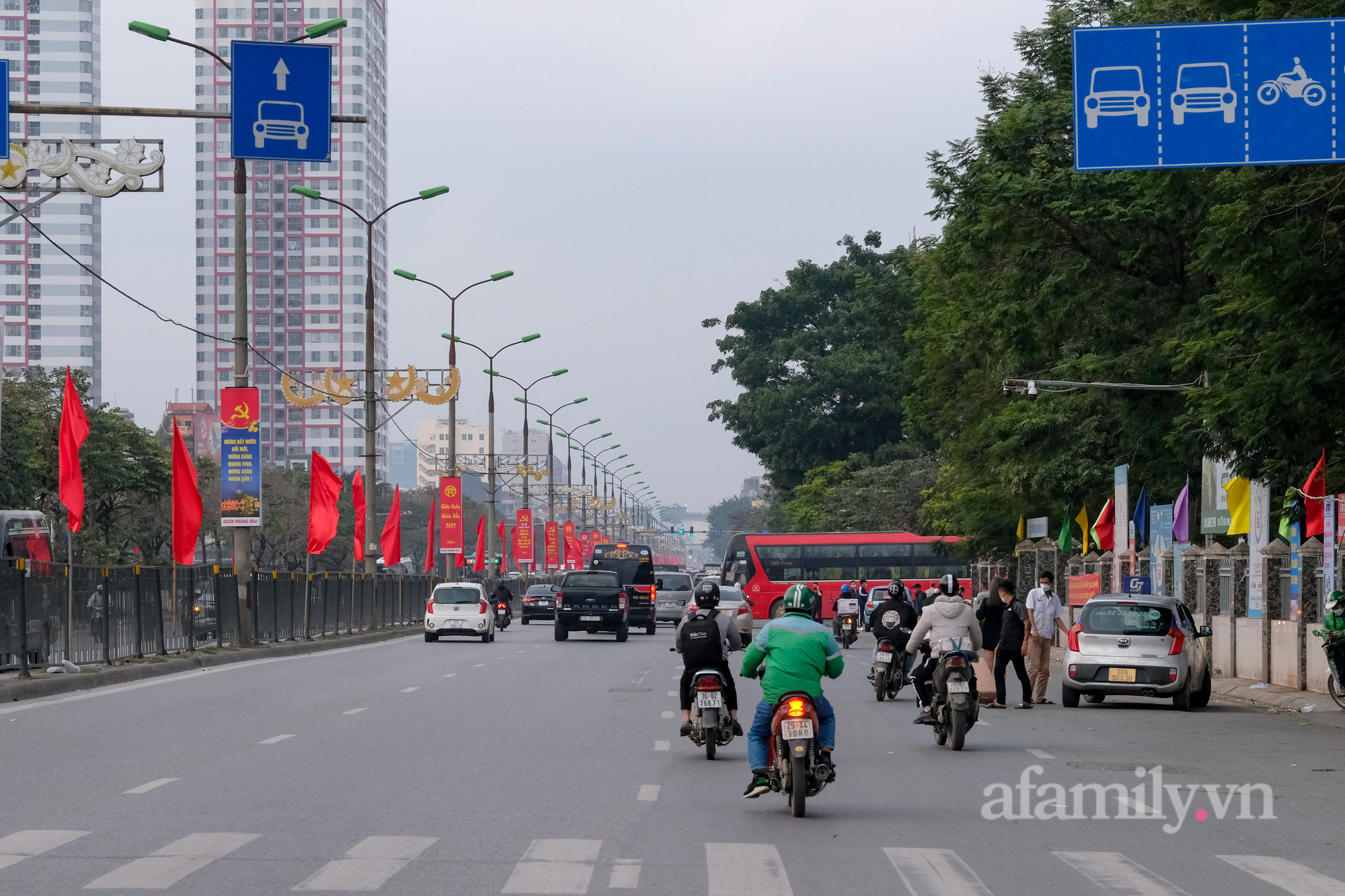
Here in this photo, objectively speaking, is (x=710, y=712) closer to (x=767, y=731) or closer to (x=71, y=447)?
(x=767, y=731)

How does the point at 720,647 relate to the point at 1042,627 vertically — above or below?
above

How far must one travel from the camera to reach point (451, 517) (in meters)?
53.4

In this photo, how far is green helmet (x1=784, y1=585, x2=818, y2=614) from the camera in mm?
12320

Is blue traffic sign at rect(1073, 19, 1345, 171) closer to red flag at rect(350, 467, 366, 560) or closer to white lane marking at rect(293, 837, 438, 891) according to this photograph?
white lane marking at rect(293, 837, 438, 891)

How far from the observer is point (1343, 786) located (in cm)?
1362

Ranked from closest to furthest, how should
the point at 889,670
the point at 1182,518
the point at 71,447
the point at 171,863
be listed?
the point at 171,863 → the point at 889,670 → the point at 71,447 → the point at 1182,518

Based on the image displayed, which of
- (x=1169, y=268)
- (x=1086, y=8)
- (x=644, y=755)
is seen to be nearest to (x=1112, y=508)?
(x=1169, y=268)

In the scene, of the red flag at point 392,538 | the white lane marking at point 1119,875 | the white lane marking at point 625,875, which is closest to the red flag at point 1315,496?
the white lane marking at point 1119,875

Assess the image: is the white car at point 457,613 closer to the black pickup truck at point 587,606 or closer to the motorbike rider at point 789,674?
the black pickup truck at point 587,606

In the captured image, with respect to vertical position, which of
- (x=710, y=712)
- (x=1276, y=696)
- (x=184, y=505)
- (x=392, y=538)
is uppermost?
(x=184, y=505)

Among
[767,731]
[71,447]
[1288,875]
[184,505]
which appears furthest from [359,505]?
[1288,875]

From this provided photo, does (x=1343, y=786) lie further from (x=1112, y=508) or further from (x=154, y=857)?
(x=1112, y=508)

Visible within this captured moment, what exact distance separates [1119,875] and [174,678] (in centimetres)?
1966

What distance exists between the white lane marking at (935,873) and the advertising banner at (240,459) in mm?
23302
